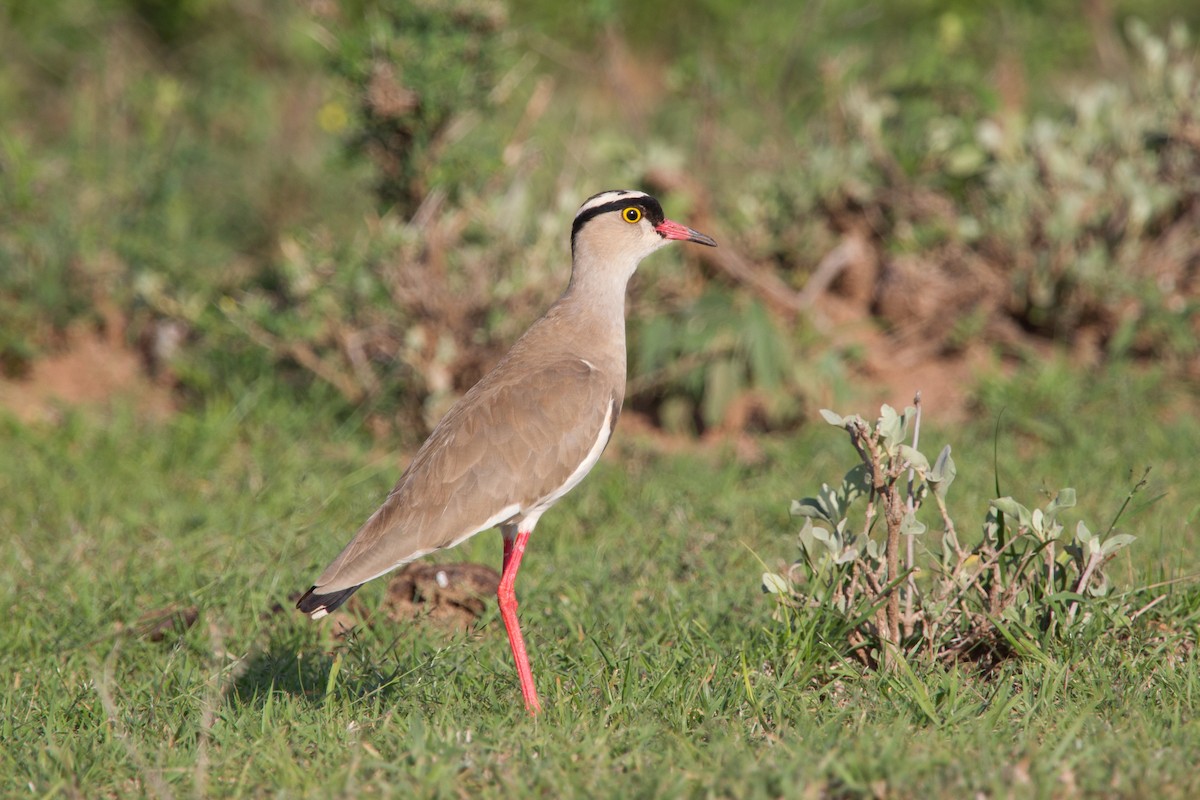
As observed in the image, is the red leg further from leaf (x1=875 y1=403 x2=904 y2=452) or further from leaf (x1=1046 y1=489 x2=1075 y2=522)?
leaf (x1=1046 y1=489 x2=1075 y2=522)

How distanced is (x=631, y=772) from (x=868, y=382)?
4.38 meters

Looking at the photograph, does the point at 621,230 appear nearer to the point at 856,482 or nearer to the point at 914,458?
the point at 856,482

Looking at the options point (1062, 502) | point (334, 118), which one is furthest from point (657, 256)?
point (1062, 502)

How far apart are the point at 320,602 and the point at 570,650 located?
35.8 inches

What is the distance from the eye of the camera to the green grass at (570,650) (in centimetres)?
328

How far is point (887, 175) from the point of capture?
7.80 m

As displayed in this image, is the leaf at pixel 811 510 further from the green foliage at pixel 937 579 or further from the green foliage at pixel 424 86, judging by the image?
the green foliage at pixel 424 86

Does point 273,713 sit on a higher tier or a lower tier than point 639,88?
lower

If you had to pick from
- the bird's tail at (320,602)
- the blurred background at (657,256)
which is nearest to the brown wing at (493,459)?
the bird's tail at (320,602)

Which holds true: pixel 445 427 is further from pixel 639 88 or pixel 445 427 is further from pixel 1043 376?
pixel 639 88

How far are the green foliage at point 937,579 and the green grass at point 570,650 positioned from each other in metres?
0.11

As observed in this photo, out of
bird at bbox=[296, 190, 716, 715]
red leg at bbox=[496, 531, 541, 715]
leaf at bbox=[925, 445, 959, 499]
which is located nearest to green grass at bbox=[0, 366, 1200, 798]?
red leg at bbox=[496, 531, 541, 715]

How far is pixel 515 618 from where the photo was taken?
4156 mm

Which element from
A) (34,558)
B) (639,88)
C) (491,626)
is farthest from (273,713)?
(639,88)
